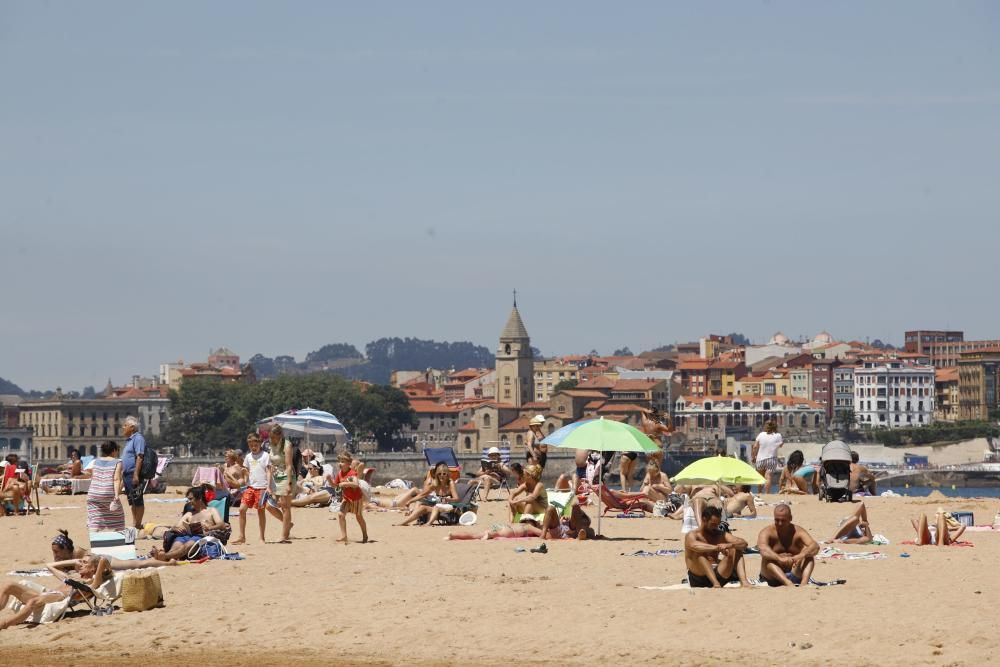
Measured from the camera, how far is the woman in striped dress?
15016 mm

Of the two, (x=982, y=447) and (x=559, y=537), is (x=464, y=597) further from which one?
(x=982, y=447)

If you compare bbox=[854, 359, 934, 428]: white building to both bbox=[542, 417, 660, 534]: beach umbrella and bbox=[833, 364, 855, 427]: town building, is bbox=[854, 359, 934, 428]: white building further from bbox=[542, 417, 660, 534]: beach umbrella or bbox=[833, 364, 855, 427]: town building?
bbox=[542, 417, 660, 534]: beach umbrella

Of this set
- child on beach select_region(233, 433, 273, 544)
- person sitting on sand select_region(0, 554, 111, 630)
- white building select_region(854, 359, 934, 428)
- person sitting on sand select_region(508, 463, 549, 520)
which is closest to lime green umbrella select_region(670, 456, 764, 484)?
person sitting on sand select_region(508, 463, 549, 520)

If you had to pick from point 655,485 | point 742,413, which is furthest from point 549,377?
point 655,485

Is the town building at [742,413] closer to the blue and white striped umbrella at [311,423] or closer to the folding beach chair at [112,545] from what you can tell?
the blue and white striped umbrella at [311,423]

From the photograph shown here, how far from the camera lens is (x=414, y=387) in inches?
6949

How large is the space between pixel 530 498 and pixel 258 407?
111 meters

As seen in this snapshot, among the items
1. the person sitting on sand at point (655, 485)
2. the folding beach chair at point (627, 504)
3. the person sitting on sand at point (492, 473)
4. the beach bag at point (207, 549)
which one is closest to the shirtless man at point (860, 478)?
the person sitting on sand at point (655, 485)

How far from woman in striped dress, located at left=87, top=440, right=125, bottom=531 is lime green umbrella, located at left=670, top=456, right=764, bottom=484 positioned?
212 inches

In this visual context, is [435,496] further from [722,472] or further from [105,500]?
[105,500]

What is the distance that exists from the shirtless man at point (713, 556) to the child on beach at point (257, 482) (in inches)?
210

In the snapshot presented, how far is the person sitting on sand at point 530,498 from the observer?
17.0 metres

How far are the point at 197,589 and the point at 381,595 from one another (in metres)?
1.50

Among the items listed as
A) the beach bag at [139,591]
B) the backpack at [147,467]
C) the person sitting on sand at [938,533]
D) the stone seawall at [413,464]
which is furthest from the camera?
the stone seawall at [413,464]
